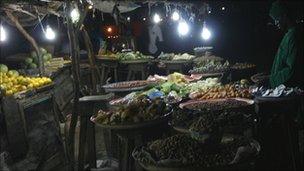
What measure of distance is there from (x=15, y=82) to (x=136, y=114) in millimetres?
4290

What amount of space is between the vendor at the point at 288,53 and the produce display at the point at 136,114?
2275mm

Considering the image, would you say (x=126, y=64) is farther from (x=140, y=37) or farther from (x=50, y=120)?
(x=50, y=120)

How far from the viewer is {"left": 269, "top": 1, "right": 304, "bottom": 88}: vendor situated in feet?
21.1

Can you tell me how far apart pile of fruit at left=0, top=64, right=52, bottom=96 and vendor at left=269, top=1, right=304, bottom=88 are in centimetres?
510

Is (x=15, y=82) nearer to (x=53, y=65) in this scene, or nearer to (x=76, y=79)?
(x=76, y=79)

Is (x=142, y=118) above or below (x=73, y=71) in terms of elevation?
below

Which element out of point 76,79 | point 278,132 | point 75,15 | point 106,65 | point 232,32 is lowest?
point 278,132

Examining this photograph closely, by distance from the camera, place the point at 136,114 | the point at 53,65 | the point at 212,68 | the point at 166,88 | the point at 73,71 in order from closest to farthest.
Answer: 1. the point at 136,114
2. the point at 73,71
3. the point at 166,88
4. the point at 212,68
5. the point at 53,65

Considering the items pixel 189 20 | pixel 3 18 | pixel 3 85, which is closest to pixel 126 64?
pixel 189 20

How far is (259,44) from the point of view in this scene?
2034 centimetres

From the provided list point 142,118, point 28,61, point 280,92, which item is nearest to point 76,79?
point 142,118

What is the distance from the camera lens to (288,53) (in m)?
6.52

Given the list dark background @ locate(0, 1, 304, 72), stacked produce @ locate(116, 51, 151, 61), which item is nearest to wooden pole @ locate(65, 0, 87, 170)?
stacked produce @ locate(116, 51, 151, 61)

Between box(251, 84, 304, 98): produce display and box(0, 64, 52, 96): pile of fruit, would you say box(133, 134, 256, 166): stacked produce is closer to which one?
box(251, 84, 304, 98): produce display
